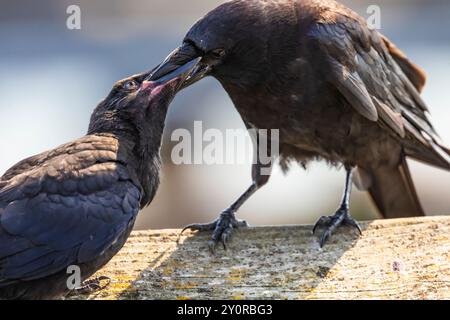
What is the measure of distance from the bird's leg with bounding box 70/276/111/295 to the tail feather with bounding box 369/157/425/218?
7.78 ft

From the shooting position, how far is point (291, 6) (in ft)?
15.8

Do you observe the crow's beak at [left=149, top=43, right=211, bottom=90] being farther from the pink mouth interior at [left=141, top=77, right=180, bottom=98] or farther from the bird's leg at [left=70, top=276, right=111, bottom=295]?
the bird's leg at [left=70, top=276, right=111, bottom=295]

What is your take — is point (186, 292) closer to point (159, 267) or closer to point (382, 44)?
point (159, 267)

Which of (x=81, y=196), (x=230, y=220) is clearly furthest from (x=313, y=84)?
(x=81, y=196)

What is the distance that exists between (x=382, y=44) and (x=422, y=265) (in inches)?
79.7

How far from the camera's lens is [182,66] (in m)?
4.25

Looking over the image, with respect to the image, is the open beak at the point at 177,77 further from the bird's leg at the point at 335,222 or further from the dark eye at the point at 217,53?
the bird's leg at the point at 335,222

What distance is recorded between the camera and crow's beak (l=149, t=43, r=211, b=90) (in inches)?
164

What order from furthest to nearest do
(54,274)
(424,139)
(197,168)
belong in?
(197,168)
(424,139)
(54,274)

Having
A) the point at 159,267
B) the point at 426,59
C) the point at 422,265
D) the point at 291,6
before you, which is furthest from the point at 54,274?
the point at 426,59

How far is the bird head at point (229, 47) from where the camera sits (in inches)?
171

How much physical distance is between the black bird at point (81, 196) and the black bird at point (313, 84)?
1.10ft

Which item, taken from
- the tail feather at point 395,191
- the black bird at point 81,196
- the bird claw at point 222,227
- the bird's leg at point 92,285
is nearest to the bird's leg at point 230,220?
the bird claw at point 222,227

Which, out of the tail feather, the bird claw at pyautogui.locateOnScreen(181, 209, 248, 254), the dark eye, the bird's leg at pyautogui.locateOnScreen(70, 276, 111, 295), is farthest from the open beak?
the tail feather
